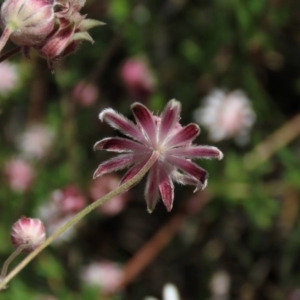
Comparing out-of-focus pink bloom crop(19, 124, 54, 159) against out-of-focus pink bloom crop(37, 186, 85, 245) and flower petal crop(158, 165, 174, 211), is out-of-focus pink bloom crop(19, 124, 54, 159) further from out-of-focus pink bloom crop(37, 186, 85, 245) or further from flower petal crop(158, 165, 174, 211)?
flower petal crop(158, 165, 174, 211)

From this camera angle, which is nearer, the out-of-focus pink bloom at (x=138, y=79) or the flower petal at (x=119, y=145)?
the flower petal at (x=119, y=145)

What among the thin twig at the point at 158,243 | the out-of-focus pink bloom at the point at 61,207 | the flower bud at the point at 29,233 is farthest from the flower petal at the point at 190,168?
the thin twig at the point at 158,243

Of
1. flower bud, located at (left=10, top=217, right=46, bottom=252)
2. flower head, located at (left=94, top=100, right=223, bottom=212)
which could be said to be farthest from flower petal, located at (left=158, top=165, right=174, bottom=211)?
flower bud, located at (left=10, top=217, right=46, bottom=252)

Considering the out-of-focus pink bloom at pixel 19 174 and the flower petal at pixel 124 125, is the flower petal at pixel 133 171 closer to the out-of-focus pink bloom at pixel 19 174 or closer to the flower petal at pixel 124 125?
the flower petal at pixel 124 125

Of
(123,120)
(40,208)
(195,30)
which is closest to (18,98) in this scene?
(40,208)

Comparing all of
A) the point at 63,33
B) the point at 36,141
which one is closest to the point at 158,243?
the point at 36,141

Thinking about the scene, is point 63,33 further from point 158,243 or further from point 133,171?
point 158,243
